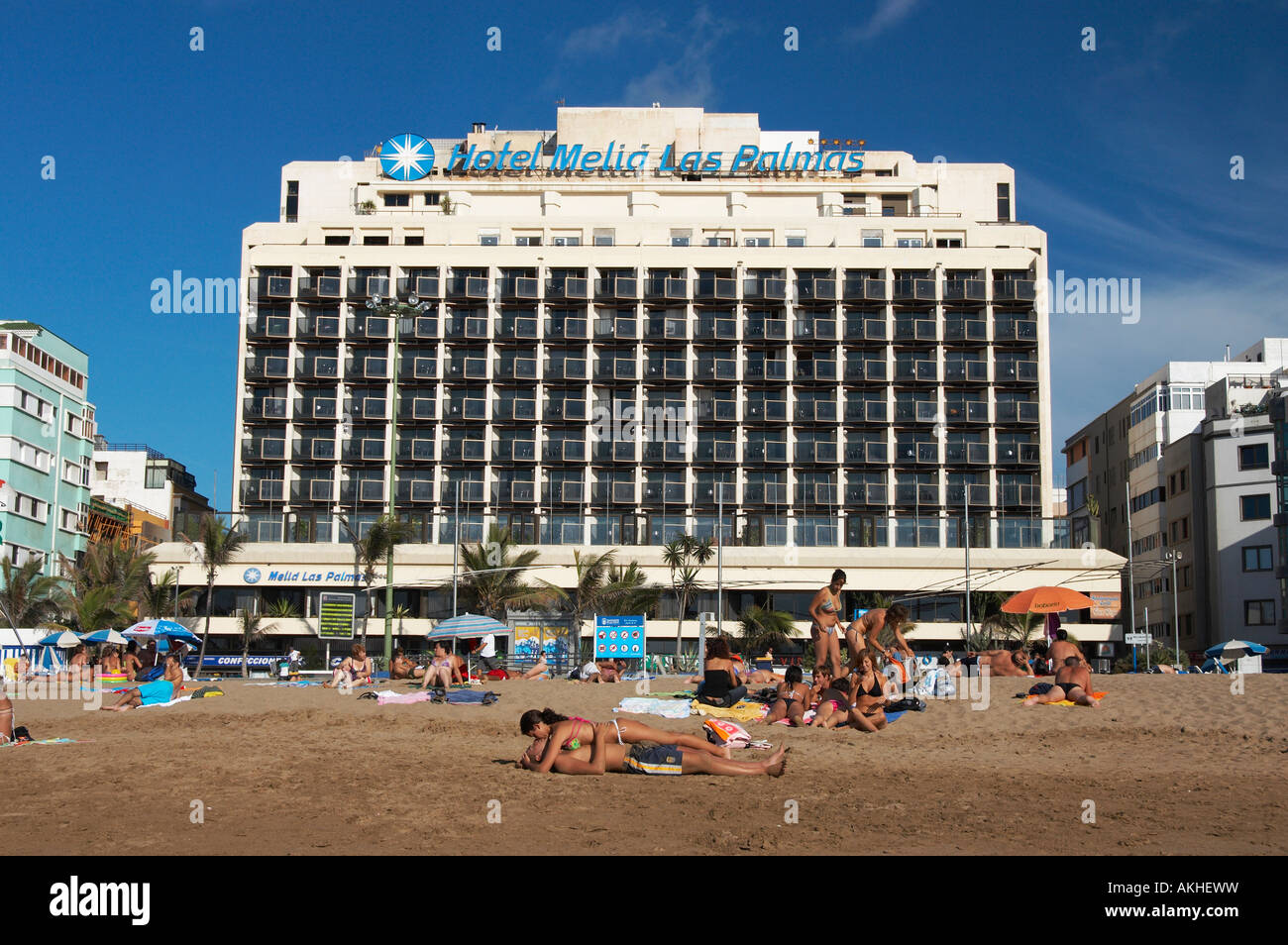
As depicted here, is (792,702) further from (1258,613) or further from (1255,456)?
(1255,456)

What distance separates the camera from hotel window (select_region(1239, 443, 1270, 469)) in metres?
58.7

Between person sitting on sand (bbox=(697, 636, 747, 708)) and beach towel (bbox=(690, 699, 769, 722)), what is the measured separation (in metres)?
0.11

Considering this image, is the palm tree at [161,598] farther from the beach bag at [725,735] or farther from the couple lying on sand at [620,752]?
the couple lying on sand at [620,752]

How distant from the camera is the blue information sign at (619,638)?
34.4 metres

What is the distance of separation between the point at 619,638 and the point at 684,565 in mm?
19268

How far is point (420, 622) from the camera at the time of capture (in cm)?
5600

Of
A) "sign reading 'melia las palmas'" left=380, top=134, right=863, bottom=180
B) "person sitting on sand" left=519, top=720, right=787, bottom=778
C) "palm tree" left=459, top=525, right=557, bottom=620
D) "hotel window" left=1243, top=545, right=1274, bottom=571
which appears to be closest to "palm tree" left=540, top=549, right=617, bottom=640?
"palm tree" left=459, top=525, right=557, bottom=620

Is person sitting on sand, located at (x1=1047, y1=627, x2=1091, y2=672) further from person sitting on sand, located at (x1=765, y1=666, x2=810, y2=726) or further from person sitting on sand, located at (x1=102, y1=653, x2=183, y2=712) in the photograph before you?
person sitting on sand, located at (x1=102, y1=653, x2=183, y2=712)

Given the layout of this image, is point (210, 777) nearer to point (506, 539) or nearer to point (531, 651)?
point (531, 651)

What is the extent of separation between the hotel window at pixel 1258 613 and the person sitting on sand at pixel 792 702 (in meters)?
48.0

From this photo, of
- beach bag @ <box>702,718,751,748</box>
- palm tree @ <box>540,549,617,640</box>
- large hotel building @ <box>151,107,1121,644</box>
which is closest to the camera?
beach bag @ <box>702,718,751,748</box>

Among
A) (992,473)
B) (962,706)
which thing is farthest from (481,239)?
(962,706)
